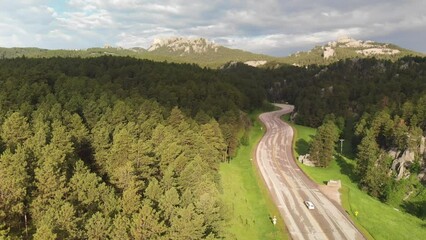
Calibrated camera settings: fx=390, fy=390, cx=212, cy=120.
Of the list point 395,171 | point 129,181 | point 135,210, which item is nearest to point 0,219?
point 135,210

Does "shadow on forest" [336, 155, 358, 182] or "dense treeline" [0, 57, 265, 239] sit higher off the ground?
"dense treeline" [0, 57, 265, 239]

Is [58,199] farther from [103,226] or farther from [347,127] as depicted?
[347,127]

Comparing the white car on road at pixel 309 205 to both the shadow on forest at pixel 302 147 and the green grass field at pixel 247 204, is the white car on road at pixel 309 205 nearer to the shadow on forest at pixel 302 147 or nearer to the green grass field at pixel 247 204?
the green grass field at pixel 247 204

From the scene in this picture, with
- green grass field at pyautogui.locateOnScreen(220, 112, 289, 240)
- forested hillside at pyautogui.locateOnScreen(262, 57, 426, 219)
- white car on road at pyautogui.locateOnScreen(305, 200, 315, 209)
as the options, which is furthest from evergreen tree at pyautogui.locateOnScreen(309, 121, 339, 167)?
white car on road at pyautogui.locateOnScreen(305, 200, 315, 209)

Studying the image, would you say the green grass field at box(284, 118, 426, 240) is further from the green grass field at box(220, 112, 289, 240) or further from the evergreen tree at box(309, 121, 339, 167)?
the green grass field at box(220, 112, 289, 240)

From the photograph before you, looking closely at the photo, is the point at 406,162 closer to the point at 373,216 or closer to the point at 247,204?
the point at 373,216

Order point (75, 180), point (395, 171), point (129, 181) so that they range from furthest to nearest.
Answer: point (395, 171)
point (129, 181)
point (75, 180)

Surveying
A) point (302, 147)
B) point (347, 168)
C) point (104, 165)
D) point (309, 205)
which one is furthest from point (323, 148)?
point (104, 165)
